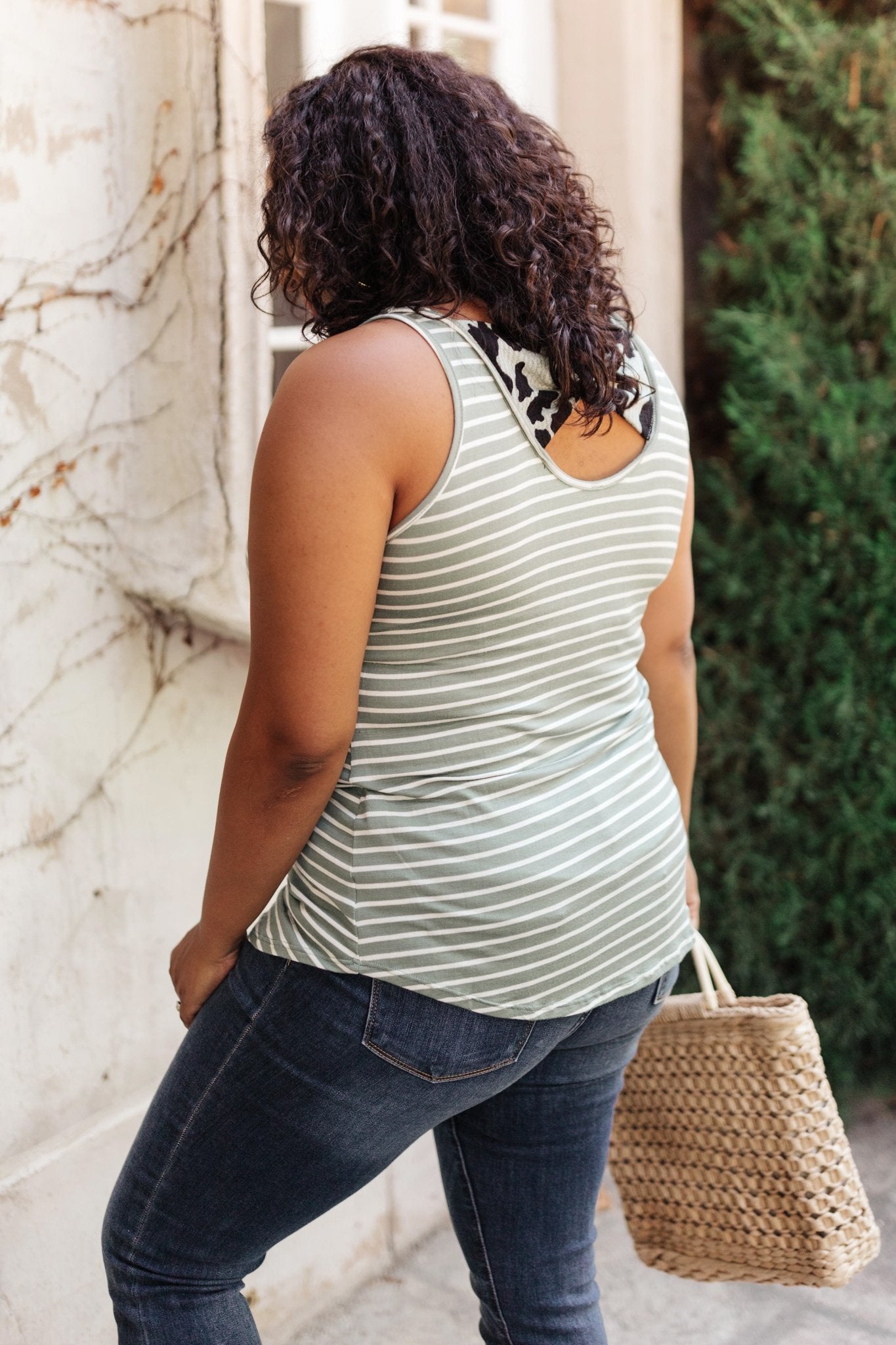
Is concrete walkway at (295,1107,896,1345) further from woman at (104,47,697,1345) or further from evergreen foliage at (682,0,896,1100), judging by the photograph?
woman at (104,47,697,1345)

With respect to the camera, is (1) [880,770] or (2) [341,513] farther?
(1) [880,770]

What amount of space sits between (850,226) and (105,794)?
2.01 m

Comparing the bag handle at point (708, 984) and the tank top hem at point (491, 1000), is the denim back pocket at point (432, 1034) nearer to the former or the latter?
the tank top hem at point (491, 1000)

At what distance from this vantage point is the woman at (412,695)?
1208 mm

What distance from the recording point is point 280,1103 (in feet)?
4.36

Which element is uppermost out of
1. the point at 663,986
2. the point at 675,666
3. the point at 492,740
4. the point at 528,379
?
the point at 528,379

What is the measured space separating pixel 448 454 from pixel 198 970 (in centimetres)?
63

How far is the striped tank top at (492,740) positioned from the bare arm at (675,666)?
274 mm

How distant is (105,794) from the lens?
2.11 meters

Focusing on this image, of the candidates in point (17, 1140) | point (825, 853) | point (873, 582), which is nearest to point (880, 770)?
point (825, 853)

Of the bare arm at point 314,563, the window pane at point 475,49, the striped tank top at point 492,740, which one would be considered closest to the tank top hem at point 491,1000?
the striped tank top at point 492,740

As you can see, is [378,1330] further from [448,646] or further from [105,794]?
[448,646]

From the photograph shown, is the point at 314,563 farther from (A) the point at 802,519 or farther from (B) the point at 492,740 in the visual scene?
(A) the point at 802,519

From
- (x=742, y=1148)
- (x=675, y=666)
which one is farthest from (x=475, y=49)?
(x=742, y=1148)
